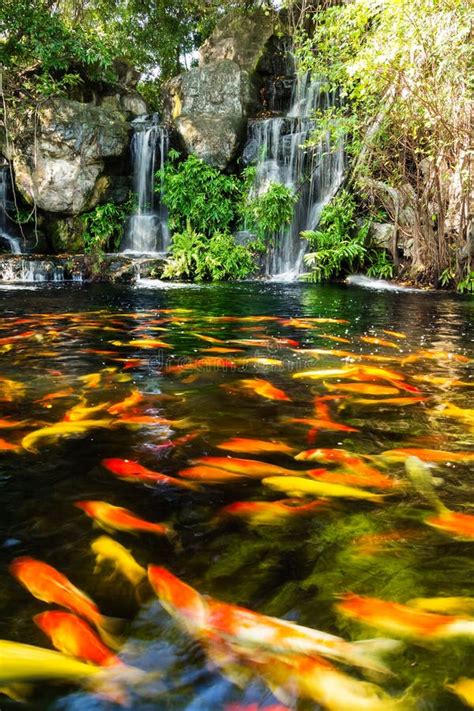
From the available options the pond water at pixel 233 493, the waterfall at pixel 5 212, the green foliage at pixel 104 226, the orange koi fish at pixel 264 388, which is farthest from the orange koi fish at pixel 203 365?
the waterfall at pixel 5 212

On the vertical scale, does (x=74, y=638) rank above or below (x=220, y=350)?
below

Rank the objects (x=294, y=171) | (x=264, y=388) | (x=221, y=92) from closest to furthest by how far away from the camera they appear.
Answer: (x=264, y=388)
(x=294, y=171)
(x=221, y=92)

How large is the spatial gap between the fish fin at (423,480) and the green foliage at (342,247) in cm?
1076

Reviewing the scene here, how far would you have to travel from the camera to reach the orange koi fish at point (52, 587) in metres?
1.28

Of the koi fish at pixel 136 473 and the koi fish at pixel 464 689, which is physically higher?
the koi fish at pixel 136 473

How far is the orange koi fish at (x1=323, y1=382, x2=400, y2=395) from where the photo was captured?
3125 mm

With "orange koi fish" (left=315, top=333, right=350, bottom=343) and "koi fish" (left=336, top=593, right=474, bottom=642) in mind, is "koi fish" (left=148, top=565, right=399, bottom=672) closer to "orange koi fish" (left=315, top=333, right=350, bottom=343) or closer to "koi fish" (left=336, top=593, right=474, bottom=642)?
"koi fish" (left=336, top=593, right=474, bottom=642)

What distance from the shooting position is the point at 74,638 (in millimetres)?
1180

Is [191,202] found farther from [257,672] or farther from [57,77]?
[257,672]

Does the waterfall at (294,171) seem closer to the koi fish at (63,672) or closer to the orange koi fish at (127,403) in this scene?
the orange koi fish at (127,403)

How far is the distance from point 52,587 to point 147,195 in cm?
1498

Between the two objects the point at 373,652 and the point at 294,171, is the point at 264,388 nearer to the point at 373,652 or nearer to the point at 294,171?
the point at 373,652

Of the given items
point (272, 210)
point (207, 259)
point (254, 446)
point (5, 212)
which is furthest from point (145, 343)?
point (5, 212)

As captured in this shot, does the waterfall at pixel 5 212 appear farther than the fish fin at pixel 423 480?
Yes
